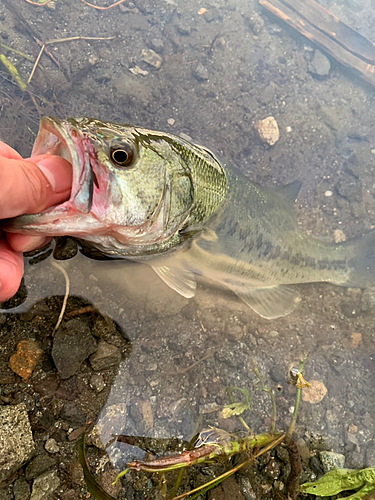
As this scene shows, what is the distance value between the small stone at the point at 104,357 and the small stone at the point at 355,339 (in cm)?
279

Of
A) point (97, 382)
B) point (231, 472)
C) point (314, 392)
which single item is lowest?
point (97, 382)

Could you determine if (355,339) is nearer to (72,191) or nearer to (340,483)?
(340,483)

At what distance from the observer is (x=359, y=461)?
3.38 meters

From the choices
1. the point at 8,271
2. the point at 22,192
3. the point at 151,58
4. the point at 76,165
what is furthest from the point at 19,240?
the point at 151,58

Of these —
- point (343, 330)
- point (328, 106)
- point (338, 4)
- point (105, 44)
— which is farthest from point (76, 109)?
point (338, 4)

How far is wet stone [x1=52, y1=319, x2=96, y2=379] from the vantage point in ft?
9.40

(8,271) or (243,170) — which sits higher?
(243,170)

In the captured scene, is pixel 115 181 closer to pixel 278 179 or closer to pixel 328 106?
pixel 278 179

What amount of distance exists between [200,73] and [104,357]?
3.98 metres

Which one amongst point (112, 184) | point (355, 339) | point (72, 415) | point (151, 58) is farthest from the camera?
point (151, 58)

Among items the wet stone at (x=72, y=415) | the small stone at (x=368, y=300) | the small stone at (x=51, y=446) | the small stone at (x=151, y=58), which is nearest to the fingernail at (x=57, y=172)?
the wet stone at (x=72, y=415)

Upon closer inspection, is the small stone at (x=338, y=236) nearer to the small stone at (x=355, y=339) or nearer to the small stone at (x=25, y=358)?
the small stone at (x=355, y=339)

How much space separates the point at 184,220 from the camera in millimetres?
2910

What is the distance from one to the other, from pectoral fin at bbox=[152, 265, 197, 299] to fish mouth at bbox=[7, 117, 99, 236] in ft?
4.24
